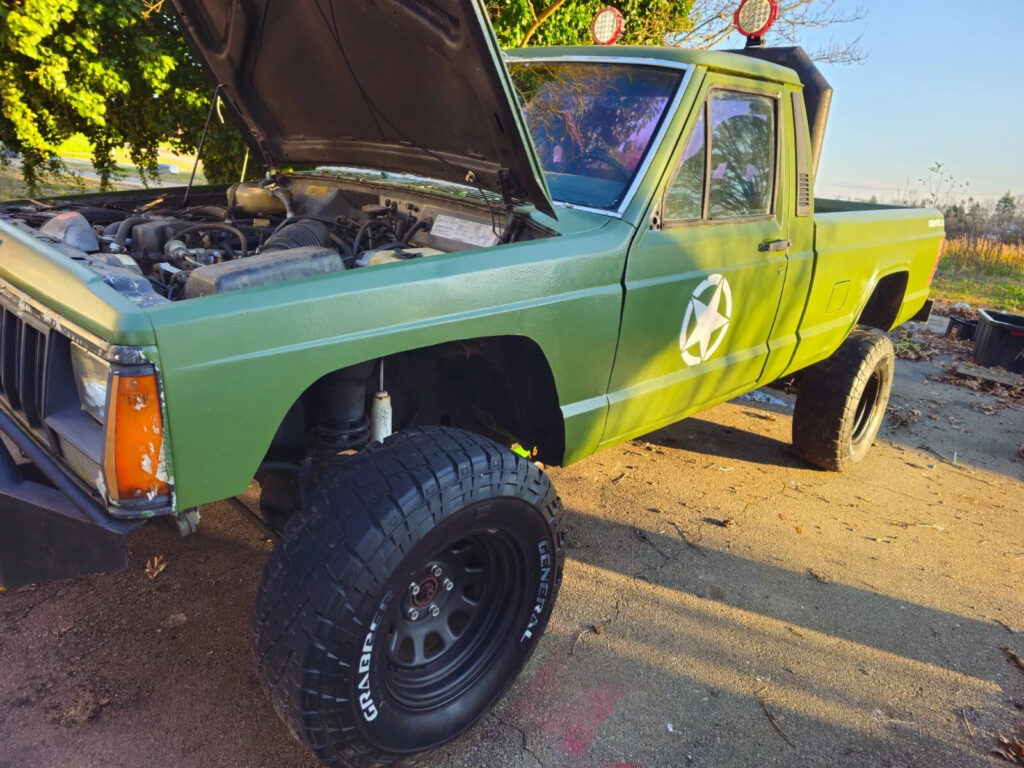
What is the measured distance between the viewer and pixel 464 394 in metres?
2.69

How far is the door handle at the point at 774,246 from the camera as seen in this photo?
3123mm

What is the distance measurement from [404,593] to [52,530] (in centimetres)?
86

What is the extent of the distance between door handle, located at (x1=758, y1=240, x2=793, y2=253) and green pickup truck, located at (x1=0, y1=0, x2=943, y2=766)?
16 millimetres

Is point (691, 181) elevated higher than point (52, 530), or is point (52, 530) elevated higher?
point (691, 181)

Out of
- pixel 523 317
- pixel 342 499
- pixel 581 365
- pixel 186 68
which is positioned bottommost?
pixel 342 499

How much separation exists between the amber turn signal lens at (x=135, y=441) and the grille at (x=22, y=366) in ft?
1.24

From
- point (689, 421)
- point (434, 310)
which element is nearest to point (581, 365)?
point (434, 310)

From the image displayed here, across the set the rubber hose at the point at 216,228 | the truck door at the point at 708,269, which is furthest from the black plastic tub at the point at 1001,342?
the rubber hose at the point at 216,228

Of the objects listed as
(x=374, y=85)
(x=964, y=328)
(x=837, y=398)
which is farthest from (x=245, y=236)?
(x=964, y=328)

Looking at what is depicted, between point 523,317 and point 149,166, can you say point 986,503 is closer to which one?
point 523,317

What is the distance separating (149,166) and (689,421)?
554cm

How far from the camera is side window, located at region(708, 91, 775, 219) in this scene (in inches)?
116

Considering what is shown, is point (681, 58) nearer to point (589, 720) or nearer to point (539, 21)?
point (589, 720)

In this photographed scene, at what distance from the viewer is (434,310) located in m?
1.99
